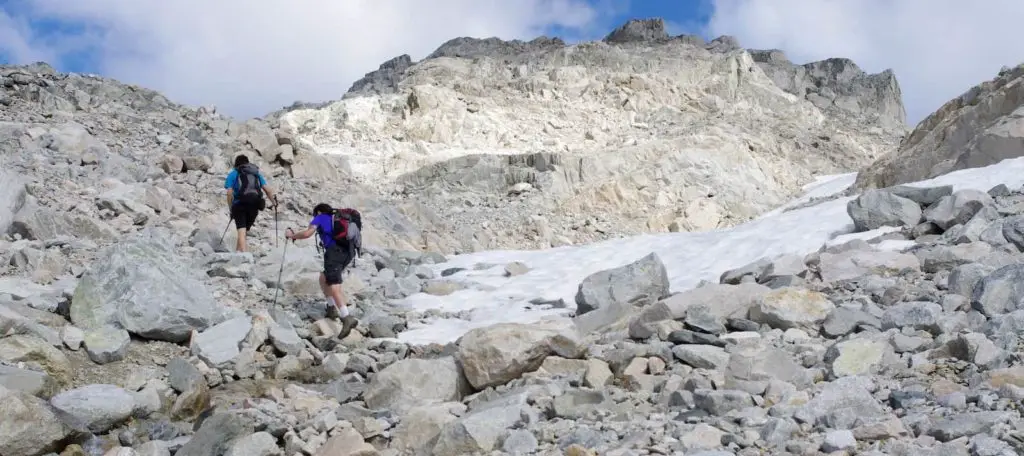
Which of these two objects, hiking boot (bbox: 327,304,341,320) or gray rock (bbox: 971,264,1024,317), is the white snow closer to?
hiking boot (bbox: 327,304,341,320)

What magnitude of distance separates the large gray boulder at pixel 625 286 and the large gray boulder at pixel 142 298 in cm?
376

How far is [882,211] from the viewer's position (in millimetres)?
9836

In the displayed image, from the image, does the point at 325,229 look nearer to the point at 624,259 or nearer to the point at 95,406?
the point at 95,406

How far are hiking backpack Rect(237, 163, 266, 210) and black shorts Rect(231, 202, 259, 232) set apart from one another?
0.08 metres

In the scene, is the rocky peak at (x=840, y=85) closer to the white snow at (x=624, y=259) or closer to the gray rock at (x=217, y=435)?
the white snow at (x=624, y=259)

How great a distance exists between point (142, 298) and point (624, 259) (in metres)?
7.19

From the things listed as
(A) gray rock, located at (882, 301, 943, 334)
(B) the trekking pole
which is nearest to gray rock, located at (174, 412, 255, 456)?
(B) the trekking pole

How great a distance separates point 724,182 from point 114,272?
83.9 ft

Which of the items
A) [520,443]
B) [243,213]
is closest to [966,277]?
[520,443]

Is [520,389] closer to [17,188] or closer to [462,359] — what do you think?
[462,359]

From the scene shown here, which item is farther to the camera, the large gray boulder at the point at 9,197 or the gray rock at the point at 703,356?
the large gray boulder at the point at 9,197

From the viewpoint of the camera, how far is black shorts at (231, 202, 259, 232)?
10648 millimetres

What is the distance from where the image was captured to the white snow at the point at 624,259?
9.25 meters

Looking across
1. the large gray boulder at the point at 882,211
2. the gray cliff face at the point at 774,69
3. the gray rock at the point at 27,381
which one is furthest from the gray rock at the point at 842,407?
the gray cliff face at the point at 774,69
